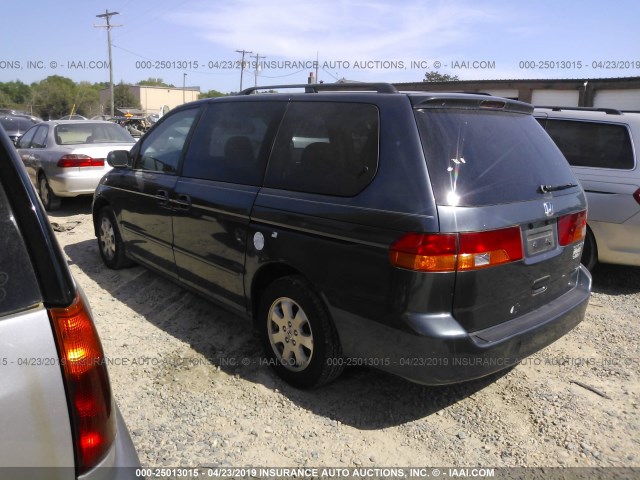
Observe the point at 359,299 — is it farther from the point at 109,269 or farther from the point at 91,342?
the point at 109,269

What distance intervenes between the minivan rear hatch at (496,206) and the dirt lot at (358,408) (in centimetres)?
68

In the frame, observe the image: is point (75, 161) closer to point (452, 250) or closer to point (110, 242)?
point (110, 242)

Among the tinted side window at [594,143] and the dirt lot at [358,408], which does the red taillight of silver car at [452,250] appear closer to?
the dirt lot at [358,408]

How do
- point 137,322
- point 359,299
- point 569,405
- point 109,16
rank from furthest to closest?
1. point 109,16
2. point 137,322
3. point 569,405
4. point 359,299

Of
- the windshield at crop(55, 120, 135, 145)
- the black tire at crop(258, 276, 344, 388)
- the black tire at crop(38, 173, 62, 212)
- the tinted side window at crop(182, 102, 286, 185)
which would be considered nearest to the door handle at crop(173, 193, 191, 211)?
the tinted side window at crop(182, 102, 286, 185)

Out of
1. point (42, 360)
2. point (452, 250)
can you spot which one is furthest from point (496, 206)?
point (42, 360)

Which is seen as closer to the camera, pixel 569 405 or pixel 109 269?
pixel 569 405

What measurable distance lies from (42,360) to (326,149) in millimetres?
2008

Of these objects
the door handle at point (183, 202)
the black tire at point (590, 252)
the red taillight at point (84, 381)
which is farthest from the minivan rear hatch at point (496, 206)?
the black tire at point (590, 252)

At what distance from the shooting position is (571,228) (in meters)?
3.11

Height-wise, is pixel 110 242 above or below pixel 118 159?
below

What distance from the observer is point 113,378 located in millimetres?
3297

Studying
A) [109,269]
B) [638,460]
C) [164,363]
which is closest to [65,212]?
[109,269]

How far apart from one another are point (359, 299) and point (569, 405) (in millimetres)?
1587
